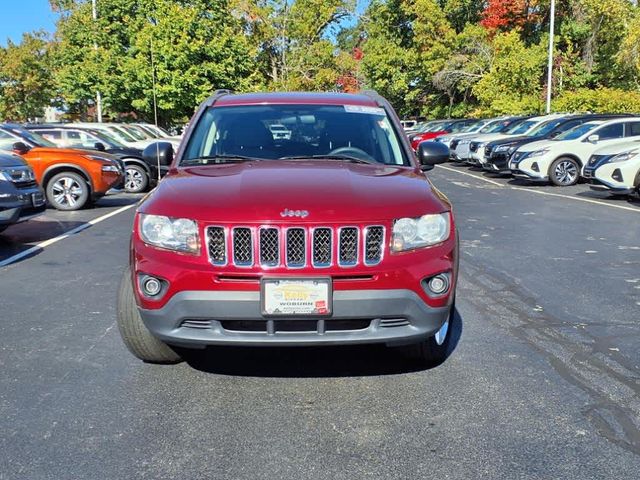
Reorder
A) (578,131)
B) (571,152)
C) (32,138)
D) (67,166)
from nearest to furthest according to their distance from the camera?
1. (67,166)
2. (32,138)
3. (571,152)
4. (578,131)

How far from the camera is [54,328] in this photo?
5223 mm

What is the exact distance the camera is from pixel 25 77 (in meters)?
50.4

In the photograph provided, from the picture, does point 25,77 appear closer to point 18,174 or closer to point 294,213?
point 18,174

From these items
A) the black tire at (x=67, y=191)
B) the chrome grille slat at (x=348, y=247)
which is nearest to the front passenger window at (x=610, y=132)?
the black tire at (x=67, y=191)

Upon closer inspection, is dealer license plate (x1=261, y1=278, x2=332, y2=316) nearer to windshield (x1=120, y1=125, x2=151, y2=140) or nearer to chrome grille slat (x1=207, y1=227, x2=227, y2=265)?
chrome grille slat (x1=207, y1=227, x2=227, y2=265)

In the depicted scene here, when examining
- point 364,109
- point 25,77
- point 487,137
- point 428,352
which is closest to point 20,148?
point 364,109

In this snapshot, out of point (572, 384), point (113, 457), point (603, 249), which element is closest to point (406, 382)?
point (572, 384)

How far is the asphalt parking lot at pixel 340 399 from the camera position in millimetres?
3148

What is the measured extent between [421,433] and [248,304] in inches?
43.1

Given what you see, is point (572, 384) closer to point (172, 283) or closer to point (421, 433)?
point (421, 433)

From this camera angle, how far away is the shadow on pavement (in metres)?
4.28

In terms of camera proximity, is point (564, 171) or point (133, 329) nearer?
point (133, 329)

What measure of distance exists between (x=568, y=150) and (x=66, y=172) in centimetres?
1138

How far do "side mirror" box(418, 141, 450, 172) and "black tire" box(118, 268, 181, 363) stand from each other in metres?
2.48
